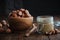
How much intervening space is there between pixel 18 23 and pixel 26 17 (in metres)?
0.06

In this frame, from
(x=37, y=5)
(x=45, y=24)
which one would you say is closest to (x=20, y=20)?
(x=45, y=24)

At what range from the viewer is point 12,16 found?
3.63 feet

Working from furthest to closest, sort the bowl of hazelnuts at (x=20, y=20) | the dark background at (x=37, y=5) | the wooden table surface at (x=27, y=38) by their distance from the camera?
the dark background at (x=37, y=5)
the bowl of hazelnuts at (x=20, y=20)
the wooden table surface at (x=27, y=38)

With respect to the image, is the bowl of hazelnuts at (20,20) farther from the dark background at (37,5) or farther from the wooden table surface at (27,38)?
the dark background at (37,5)

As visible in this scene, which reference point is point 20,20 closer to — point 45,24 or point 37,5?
point 45,24

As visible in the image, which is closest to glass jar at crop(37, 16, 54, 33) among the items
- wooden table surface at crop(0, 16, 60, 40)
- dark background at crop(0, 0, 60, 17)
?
wooden table surface at crop(0, 16, 60, 40)

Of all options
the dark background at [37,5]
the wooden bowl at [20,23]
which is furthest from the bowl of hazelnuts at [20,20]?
the dark background at [37,5]

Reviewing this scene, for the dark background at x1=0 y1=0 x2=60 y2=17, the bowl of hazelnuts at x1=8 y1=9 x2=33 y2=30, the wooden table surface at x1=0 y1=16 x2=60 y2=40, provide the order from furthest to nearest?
the dark background at x1=0 y1=0 x2=60 y2=17 → the bowl of hazelnuts at x1=8 y1=9 x2=33 y2=30 → the wooden table surface at x1=0 y1=16 x2=60 y2=40

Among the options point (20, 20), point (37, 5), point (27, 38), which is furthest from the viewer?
point (37, 5)

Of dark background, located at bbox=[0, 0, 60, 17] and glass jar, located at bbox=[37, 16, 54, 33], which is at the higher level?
dark background, located at bbox=[0, 0, 60, 17]

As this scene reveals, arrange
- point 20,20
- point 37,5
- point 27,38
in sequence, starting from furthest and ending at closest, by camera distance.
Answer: point 37,5 < point 20,20 < point 27,38

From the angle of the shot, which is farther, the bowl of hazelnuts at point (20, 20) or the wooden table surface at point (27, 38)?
the bowl of hazelnuts at point (20, 20)

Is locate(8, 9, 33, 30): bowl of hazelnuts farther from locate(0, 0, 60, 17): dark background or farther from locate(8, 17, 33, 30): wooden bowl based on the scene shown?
locate(0, 0, 60, 17): dark background

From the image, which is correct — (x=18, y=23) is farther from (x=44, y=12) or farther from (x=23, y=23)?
(x=44, y=12)
